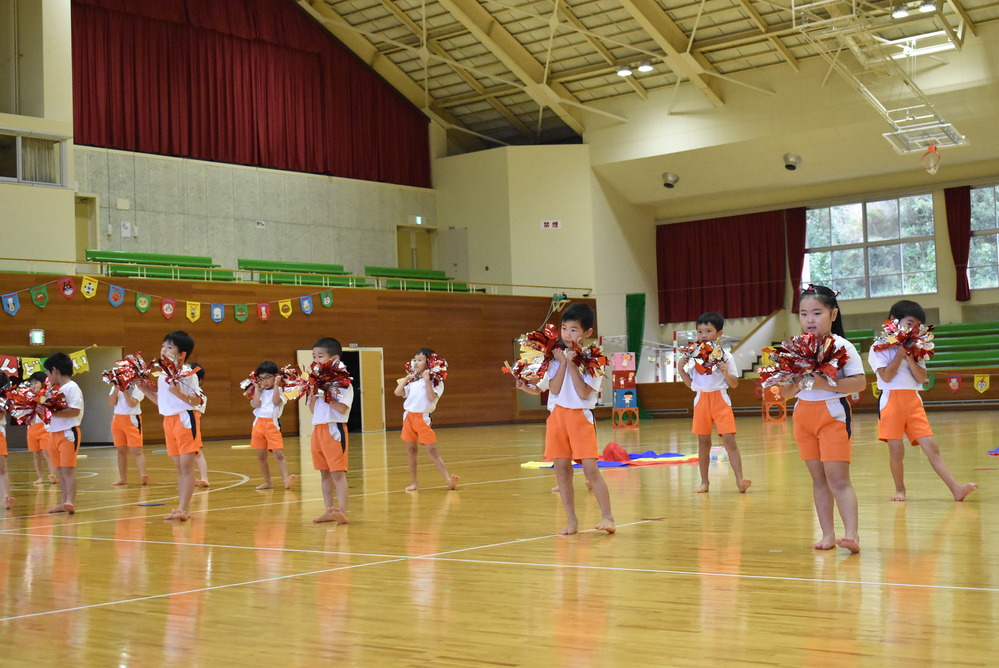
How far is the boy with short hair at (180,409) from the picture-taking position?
8.80 meters

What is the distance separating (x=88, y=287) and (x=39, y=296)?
44.2 inches

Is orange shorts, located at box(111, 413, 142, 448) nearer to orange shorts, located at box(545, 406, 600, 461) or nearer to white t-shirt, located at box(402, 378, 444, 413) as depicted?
white t-shirt, located at box(402, 378, 444, 413)

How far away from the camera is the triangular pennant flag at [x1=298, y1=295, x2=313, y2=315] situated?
27.1 metres

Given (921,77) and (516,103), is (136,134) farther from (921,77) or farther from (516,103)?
(921,77)

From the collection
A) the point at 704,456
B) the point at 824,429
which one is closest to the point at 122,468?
the point at 704,456

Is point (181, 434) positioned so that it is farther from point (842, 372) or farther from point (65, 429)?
point (842, 372)

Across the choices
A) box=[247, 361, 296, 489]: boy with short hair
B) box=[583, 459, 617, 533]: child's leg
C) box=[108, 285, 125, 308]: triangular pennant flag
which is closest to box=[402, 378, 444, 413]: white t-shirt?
box=[247, 361, 296, 489]: boy with short hair

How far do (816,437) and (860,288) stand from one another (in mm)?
29382

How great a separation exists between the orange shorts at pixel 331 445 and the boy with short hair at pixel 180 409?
1.08 m

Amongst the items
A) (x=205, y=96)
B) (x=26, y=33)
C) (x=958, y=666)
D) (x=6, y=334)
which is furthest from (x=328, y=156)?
(x=958, y=666)

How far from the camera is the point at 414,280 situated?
100ft

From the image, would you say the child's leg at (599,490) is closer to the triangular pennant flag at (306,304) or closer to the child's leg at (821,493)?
the child's leg at (821,493)

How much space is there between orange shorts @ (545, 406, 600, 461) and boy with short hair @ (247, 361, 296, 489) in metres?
5.69

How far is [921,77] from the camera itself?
27.1 meters
